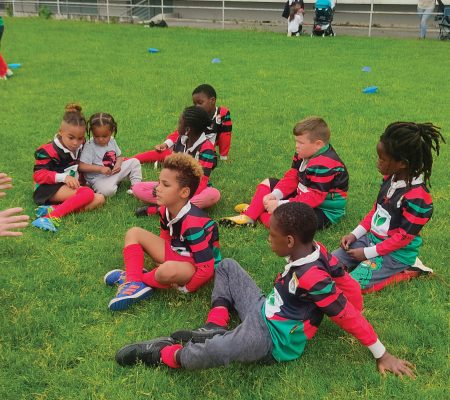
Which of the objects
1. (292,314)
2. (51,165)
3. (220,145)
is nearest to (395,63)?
(220,145)

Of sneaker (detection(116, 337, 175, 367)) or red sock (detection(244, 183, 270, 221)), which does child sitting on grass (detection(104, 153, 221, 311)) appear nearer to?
sneaker (detection(116, 337, 175, 367))

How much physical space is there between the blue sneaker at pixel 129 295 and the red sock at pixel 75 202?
5.24 ft

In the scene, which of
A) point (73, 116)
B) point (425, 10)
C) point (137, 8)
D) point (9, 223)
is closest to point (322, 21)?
point (425, 10)

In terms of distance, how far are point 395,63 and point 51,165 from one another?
10996 millimetres

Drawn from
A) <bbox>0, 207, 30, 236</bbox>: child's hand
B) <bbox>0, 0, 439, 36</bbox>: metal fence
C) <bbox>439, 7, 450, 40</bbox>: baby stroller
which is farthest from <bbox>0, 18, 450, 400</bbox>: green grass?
<bbox>0, 0, 439, 36</bbox>: metal fence

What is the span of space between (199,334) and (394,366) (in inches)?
43.3

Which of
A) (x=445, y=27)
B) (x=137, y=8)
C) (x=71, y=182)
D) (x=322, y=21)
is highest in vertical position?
(x=137, y=8)

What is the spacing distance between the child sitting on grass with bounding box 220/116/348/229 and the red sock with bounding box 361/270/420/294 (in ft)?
3.22

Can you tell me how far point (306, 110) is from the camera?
888cm

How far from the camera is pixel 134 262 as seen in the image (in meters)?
→ 3.75

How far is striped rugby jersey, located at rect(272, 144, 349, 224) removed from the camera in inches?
177

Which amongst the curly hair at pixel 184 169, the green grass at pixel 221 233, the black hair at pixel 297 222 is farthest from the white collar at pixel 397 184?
the curly hair at pixel 184 169

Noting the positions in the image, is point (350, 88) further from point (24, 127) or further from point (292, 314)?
point (292, 314)

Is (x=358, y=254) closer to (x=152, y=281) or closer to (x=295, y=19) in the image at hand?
(x=152, y=281)
